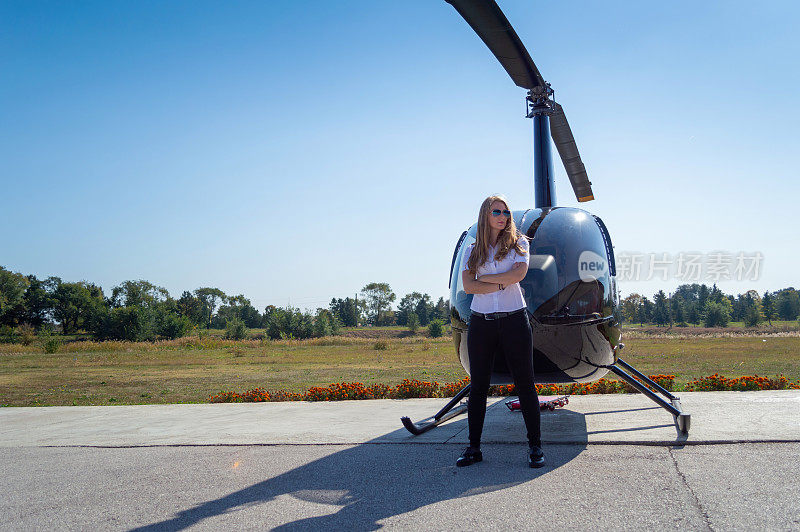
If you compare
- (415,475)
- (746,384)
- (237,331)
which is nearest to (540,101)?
(415,475)

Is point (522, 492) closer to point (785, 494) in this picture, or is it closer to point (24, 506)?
point (785, 494)

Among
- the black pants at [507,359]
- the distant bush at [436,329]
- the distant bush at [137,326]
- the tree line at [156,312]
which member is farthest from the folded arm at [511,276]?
the distant bush at [137,326]

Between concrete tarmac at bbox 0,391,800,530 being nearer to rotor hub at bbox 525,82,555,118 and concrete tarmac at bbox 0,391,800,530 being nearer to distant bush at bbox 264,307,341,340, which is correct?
rotor hub at bbox 525,82,555,118

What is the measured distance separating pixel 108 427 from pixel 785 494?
6729mm

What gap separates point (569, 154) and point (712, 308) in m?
78.4

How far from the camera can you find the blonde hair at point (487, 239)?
13.1 feet

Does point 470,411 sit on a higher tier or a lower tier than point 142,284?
lower

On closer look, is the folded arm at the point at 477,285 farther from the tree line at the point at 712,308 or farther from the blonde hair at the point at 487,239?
the tree line at the point at 712,308

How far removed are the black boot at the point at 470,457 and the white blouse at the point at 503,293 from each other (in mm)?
1027

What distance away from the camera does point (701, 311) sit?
84688mm

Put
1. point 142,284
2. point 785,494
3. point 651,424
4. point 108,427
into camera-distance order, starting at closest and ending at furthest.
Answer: point 785,494 → point 651,424 → point 108,427 → point 142,284

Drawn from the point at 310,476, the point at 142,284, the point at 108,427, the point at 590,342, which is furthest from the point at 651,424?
the point at 142,284

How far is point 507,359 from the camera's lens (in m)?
3.94

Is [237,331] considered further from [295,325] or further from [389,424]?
[389,424]
